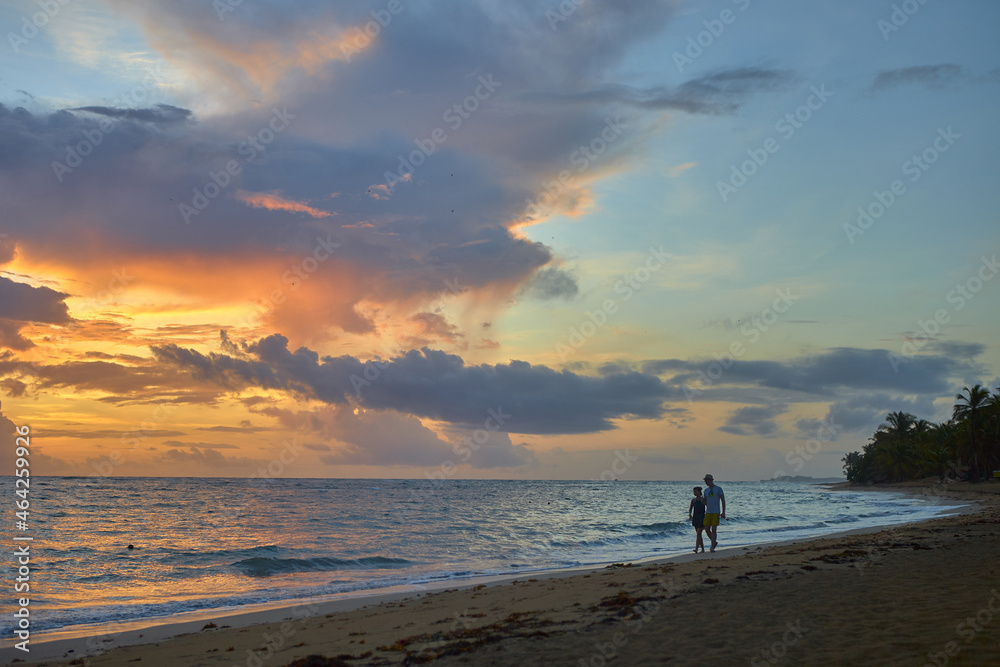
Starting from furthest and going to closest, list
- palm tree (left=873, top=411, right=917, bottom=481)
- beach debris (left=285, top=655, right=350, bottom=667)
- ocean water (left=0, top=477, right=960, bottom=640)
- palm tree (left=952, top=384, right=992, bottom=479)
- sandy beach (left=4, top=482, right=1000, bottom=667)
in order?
palm tree (left=873, top=411, right=917, bottom=481), palm tree (left=952, top=384, right=992, bottom=479), ocean water (left=0, top=477, right=960, bottom=640), beach debris (left=285, top=655, right=350, bottom=667), sandy beach (left=4, top=482, right=1000, bottom=667)

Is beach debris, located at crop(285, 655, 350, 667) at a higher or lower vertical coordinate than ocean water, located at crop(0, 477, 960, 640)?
higher

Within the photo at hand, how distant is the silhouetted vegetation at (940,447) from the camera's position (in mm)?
81812

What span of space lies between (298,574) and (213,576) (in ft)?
9.84

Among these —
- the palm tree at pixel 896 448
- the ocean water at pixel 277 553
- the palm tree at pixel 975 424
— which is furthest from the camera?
the palm tree at pixel 896 448

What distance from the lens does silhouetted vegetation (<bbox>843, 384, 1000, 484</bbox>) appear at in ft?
268

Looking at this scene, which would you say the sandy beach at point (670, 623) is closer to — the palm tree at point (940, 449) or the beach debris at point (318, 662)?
the beach debris at point (318, 662)

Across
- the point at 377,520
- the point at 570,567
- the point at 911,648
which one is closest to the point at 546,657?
the point at 911,648

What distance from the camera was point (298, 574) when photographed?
23.5m

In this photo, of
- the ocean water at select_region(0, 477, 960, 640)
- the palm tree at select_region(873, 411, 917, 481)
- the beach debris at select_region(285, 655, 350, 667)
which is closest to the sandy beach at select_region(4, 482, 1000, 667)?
the beach debris at select_region(285, 655, 350, 667)

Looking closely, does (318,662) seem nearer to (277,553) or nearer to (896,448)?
(277,553)

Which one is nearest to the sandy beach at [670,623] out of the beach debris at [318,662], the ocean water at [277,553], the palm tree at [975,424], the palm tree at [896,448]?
the beach debris at [318,662]

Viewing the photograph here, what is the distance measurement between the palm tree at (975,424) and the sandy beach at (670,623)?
82788 mm

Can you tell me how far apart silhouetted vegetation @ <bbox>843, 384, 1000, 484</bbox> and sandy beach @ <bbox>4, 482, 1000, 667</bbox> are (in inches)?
3265

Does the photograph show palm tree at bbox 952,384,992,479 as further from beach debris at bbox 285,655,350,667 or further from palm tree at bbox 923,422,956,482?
beach debris at bbox 285,655,350,667
